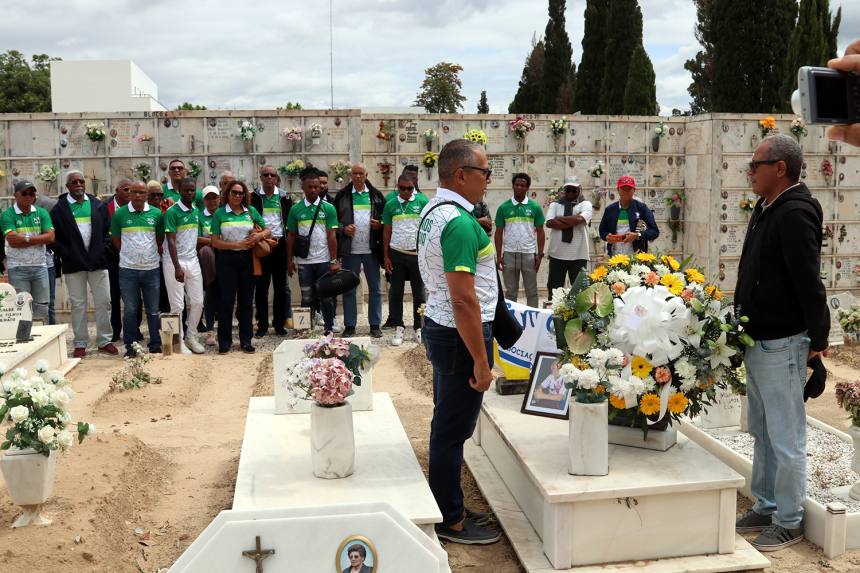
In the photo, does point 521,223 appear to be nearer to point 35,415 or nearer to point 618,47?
point 35,415

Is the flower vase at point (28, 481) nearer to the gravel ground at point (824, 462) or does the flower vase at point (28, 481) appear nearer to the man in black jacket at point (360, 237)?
the gravel ground at point (824, 462)

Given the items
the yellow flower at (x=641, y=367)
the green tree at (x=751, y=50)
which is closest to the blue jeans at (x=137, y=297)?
the yellow flower at (x=641, y=367)

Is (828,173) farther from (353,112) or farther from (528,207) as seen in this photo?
(353,112)

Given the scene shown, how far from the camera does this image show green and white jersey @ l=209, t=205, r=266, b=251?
7215mm

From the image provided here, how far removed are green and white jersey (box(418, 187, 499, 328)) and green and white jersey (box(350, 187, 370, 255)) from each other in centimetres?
478

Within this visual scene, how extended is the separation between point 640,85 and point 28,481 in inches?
655

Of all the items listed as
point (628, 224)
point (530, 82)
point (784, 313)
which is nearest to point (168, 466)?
point (784, 313)

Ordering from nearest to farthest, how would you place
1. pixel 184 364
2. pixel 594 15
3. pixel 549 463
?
1. pixel 549 463
2. pixel 184 364
3. pixel 594 15

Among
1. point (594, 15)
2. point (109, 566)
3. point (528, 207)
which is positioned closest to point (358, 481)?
point (109, 566)

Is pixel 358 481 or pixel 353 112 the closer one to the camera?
pixel 358 481

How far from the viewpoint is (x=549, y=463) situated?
3.21 metres

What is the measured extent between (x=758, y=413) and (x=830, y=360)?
15.2 feet

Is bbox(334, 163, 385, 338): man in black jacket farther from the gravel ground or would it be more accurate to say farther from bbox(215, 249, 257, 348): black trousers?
the gravel ground

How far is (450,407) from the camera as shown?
310 cm
